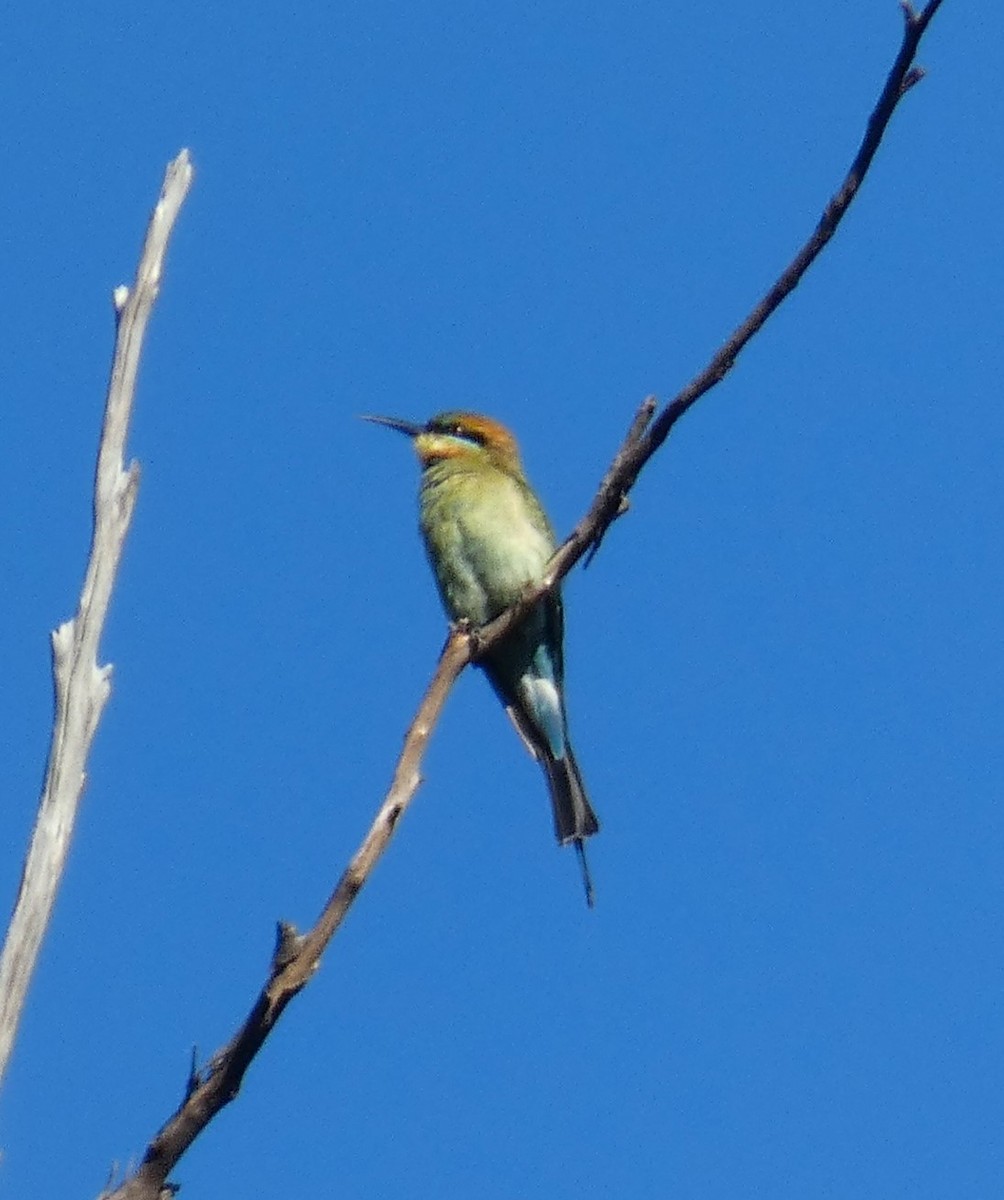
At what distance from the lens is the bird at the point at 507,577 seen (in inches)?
196

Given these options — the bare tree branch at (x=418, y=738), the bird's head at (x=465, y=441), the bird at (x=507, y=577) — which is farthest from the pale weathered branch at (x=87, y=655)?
the bird's head at (x=465, y=441)

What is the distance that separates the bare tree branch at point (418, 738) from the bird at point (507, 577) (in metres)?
1.66

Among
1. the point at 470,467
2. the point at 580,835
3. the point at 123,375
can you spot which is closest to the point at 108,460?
the point at 123,375

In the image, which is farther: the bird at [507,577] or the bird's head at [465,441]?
the bird's head at [465,441]

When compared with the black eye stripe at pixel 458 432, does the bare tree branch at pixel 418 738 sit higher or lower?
lower

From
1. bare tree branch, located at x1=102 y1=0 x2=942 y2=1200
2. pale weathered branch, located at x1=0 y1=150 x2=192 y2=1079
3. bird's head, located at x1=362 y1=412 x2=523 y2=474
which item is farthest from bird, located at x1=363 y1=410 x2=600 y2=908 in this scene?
pale weathered branch, located at x1=0 y1=150 x2=192 y2=1079

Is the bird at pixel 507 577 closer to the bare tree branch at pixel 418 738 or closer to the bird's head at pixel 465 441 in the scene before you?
the bird's head at pixel 465 441

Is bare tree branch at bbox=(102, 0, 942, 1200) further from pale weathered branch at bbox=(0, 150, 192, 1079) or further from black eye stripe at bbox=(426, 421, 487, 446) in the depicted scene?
black eye stripe at bbox=(426, 421, 487, 446)

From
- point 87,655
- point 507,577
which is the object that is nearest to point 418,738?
point 87,655

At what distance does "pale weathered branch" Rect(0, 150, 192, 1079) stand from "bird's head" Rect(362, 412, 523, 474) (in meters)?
2.63

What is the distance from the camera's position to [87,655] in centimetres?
273

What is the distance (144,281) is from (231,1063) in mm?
1388

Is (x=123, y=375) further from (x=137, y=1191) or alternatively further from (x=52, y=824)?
(x=137, y=1191)

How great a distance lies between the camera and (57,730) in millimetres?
2654
